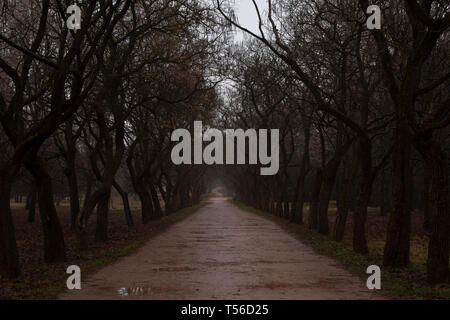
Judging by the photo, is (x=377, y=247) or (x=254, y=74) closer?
(x=377, y=247)

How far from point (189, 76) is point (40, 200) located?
10064 mm

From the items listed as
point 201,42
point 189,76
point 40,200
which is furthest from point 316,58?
point 40,200

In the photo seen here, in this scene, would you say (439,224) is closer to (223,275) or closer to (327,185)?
(223,275)

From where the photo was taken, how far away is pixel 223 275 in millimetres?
11781

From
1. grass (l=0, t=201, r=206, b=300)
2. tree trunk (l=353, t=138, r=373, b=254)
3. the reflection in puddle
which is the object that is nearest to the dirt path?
the reflection in puddle

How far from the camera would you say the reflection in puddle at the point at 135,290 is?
945 cm

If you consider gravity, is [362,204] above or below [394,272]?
above

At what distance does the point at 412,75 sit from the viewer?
12109mm

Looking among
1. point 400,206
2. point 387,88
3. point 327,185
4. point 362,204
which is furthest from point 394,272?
point 327,185

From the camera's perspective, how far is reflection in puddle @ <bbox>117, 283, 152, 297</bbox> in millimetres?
9453

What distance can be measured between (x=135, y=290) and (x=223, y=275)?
252 centimetres

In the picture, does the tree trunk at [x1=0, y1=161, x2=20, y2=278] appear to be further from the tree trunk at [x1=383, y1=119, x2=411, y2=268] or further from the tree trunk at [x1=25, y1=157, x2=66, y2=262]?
the tree trunk at [x1=383, y1=119, x2=411, y2=268]

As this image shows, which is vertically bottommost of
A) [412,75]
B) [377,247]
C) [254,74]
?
[377,247]
